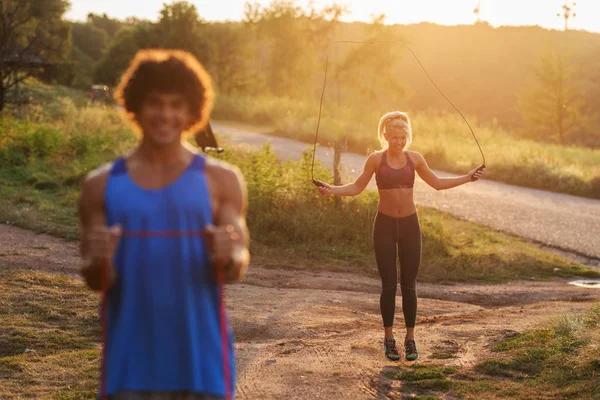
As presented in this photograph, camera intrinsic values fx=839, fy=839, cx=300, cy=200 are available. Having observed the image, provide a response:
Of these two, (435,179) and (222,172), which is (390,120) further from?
(222,172)

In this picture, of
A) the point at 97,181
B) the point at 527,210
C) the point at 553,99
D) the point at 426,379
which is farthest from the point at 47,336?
the point at 553,99

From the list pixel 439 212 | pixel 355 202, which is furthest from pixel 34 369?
pixel 439 212

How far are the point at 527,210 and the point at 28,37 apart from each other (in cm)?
2721

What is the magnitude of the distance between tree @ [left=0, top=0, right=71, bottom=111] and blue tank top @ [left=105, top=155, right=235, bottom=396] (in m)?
19.0

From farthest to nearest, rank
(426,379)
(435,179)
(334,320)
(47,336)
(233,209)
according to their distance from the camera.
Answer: (334,320), (47,336), (435,179), (426,379), (233,209)

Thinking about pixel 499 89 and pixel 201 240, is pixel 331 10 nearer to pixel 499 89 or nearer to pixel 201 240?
pixel 499 89

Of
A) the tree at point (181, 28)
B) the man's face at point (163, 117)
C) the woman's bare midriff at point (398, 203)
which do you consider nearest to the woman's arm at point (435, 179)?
the woman's bare midriff at point (398, 203)

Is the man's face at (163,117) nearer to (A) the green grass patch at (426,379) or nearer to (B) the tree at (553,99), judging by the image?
(A) the green grass patch at (426,379)

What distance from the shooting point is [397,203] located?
665 cm

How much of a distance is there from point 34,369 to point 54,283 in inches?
113

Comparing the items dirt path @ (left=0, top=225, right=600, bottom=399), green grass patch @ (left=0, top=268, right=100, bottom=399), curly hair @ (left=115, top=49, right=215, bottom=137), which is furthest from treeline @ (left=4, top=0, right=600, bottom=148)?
curly hair @ (left=115, top=49, right=215, bottom=137)

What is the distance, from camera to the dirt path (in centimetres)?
614

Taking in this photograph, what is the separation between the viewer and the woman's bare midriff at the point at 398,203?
6.65 metres

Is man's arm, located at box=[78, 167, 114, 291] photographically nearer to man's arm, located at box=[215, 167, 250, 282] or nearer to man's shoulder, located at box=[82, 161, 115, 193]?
man's shoulder, located at box=[82, 161, 115, 193]
